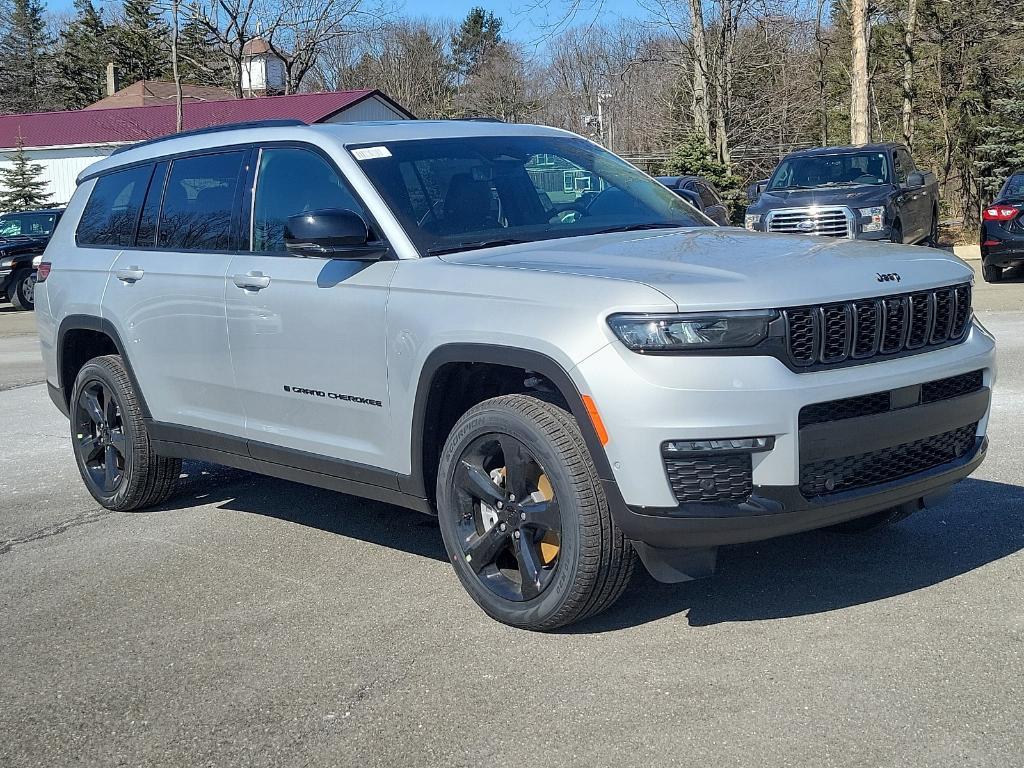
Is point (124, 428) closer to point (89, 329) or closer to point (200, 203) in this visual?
point (89, 329)

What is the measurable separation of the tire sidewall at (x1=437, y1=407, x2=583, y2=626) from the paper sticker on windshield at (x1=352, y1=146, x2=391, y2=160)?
1.36 meters

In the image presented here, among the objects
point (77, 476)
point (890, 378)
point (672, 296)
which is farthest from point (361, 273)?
point (77, 476)

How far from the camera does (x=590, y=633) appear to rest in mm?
4383

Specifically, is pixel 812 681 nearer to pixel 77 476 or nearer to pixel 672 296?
pixel 672 296

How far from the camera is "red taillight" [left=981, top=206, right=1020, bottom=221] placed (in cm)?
1656

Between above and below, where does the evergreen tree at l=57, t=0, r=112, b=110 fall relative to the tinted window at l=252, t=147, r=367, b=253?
above

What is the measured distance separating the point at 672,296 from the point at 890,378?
840mm

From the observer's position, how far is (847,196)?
17.8m

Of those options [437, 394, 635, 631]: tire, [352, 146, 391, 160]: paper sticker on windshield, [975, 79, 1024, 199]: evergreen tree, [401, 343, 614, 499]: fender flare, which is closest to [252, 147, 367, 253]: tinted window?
[352, 146, 391, 160]: paper sticker on windshield

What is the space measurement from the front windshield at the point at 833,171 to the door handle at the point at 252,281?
14.6 meters

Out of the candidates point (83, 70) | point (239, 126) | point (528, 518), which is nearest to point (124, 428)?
point (239, 126)

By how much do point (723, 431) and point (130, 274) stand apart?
3.55m

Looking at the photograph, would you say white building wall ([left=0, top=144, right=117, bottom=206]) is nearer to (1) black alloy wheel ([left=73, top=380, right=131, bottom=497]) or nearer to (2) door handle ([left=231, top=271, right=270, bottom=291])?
(1) black alloy wheel ([left=73, top=380, right=131, bottom=497])

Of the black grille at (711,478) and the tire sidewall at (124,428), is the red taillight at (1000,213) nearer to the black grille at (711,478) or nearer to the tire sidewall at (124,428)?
the tire sidewall at (124,428)
